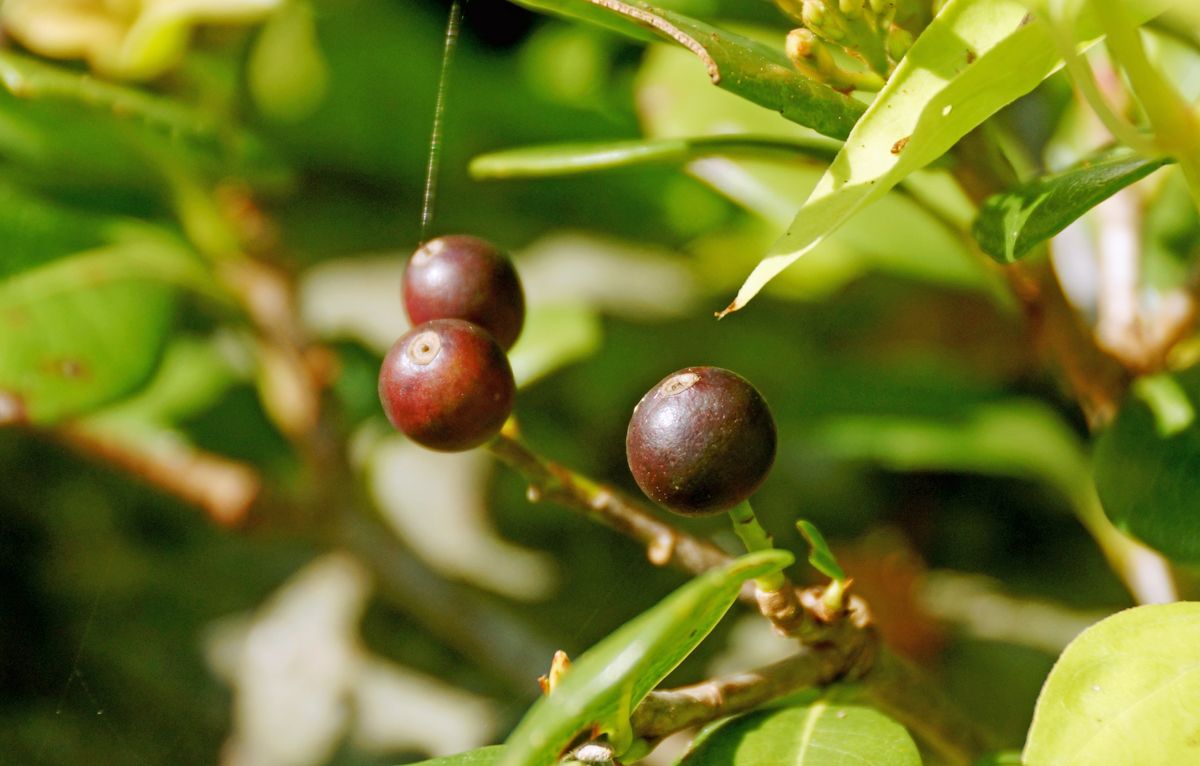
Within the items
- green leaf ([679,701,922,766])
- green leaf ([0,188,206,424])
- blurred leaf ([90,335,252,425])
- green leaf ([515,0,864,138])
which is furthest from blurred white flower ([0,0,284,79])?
green leaf ([679,701,922,766])

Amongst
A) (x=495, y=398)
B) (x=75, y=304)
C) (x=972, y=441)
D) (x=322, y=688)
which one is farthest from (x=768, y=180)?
(x=322, y=688)

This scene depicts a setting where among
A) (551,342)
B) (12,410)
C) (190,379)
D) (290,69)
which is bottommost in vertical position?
(190,379)

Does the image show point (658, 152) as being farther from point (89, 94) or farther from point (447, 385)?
point (89, 94)

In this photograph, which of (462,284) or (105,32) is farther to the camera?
(105,32)

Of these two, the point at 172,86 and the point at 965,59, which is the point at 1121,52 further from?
the point at 172,86

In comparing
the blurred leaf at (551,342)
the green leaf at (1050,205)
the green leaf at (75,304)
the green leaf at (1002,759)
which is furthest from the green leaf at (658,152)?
the green leaf at (75,304)

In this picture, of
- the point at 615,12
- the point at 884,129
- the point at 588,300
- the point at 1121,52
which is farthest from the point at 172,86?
the point at 1121,52

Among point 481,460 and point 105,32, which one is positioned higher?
point 105,32
